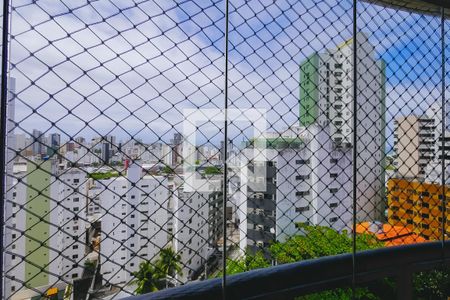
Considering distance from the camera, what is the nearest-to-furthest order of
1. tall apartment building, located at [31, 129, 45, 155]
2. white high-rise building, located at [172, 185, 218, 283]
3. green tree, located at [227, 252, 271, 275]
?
tall apartment building, located at [31, 129, 45, 155] < white high-rise building, located at [172, 185, 218, 283] < green tree, located at [227, 252, 271, 275]

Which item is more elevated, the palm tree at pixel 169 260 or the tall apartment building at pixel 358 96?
the tall apartment building at pixel 358 96

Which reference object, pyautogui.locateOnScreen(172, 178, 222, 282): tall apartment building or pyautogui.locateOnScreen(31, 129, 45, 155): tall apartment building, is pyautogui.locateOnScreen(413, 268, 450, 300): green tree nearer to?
pyautogui.locateOnScreen(172, 178, 222, 282): tall apartment building

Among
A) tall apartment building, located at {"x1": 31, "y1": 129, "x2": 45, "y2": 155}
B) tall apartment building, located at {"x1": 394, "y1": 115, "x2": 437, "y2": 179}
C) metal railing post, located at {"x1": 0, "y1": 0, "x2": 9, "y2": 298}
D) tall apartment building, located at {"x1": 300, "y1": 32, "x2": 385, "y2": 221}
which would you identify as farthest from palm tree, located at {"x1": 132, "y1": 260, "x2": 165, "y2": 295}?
tall apartment building, located at {"x1": 394, "y1": 115, "x2": 437, "y2": 179}

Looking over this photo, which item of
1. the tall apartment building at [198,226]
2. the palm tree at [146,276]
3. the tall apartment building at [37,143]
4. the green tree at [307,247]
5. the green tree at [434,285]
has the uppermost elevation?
the tall apartment building at [37,143]

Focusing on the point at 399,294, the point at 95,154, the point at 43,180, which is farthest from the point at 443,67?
the point at 43,180

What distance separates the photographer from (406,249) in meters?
0.88

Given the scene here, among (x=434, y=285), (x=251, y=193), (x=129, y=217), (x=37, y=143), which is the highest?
(x=37, y=143)

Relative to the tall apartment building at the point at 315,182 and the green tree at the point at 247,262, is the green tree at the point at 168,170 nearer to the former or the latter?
the tall apartment building at the point at 315,182

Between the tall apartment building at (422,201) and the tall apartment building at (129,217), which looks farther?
the tall apartment building at (422,201)

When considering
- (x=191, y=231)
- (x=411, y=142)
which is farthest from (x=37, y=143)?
(x=411, y=142)

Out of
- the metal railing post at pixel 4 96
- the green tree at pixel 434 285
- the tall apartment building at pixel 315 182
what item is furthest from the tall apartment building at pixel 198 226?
the green tree at pixel 434 285

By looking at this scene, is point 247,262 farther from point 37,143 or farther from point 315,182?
point 37,143

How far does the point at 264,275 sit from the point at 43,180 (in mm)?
668

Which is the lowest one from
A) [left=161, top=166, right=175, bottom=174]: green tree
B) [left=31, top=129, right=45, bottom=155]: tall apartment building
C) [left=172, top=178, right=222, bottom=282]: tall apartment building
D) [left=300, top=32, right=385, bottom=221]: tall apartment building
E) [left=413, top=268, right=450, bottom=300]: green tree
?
[left=413, top=268, right=450, bottom=300]: green tree
